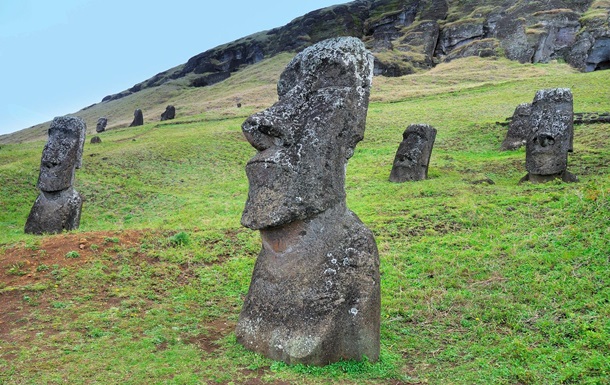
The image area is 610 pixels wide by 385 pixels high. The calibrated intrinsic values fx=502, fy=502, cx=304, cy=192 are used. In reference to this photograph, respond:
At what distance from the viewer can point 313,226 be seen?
6.26m

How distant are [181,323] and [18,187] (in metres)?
16.9

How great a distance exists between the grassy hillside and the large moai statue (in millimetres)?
359

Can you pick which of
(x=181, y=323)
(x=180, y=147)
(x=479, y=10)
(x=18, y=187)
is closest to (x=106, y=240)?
(x=181, y=323)

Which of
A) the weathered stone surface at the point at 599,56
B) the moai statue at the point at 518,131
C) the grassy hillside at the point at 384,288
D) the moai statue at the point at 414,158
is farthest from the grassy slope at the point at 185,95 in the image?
the grassy hillside at the point at 384,288

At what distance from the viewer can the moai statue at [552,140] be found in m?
16.3

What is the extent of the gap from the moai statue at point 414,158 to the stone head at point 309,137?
13749mm

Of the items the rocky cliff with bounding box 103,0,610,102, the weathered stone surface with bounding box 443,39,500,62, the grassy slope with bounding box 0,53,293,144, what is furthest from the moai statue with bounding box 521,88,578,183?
the weathered stone surface with bounding box 443,39,500,62

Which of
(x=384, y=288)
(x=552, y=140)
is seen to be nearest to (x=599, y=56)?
(x=552, y=140)

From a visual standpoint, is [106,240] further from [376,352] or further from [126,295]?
[376,352]

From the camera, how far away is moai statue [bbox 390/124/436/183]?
1981cm

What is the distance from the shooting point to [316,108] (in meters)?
6.29

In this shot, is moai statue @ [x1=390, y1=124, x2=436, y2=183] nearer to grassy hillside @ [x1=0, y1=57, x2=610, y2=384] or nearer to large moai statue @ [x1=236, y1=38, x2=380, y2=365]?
grassy hillside @ [x1=0, y1=57, x2=610, y2=384]

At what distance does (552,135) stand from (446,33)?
261 ft

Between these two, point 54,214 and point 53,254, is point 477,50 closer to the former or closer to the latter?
point 54,214
